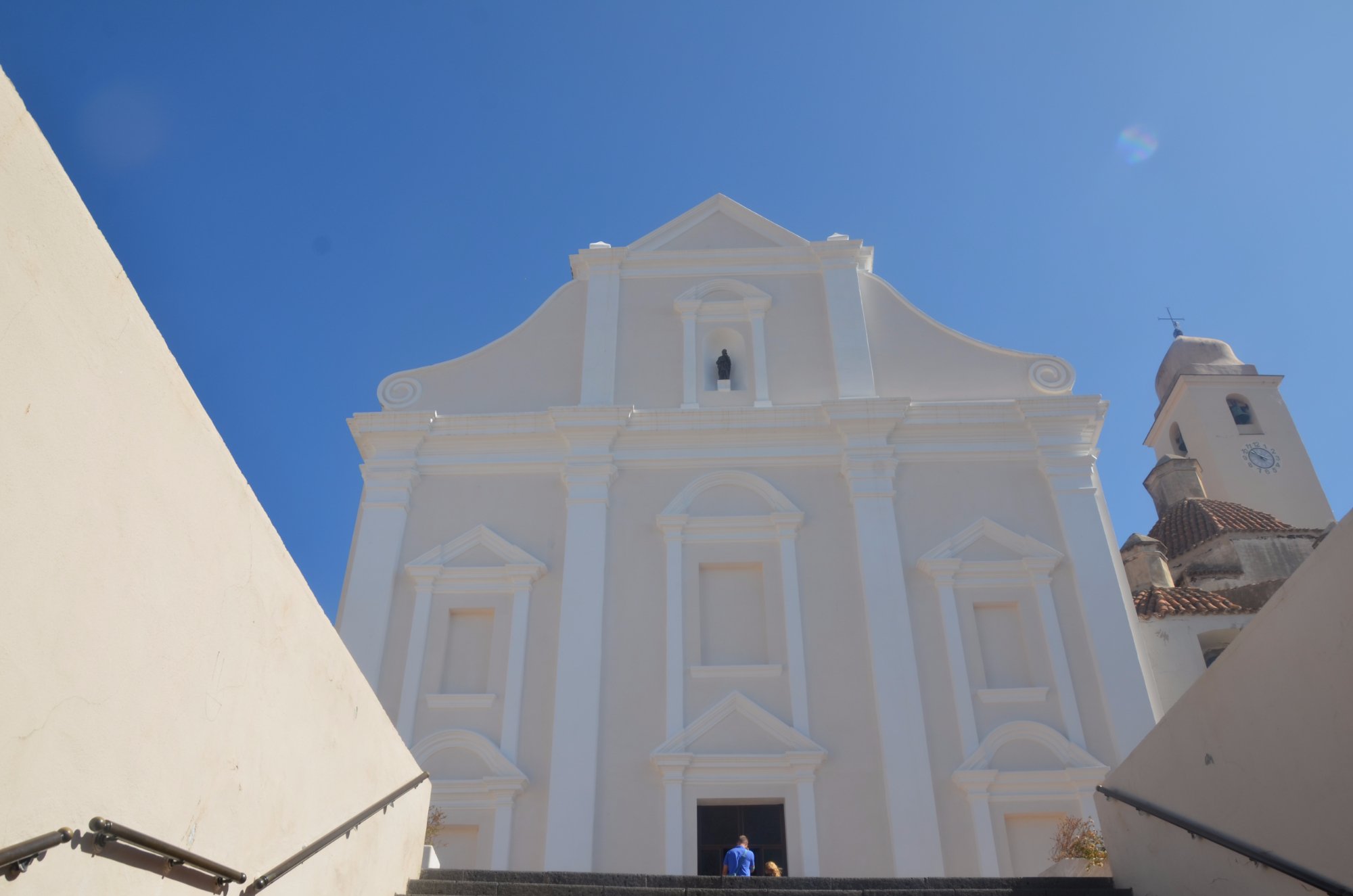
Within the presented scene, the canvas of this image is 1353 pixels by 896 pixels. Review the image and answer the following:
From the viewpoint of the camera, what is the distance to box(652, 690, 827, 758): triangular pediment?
12.4m

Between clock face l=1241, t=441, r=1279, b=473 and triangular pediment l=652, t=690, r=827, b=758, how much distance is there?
86.1 feet

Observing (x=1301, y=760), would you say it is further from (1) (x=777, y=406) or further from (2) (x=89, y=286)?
(1) (x=777, y=406)

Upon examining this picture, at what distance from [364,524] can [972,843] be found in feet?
29.4

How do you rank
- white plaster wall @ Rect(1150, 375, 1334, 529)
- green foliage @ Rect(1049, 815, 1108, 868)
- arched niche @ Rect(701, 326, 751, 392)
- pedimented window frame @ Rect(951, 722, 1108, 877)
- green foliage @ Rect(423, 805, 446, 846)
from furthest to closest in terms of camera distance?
white plaster wall @ Rect(1150, 375, 1334, 529), arched niche @ Rect(701, 326, 751, 392), pedimented window frame @ Rect(951, 722, 1108, 877), green foliage @ Rect(423, 805, 446, 846), green foliage @ Rect(1049, 815, 1108, 868)

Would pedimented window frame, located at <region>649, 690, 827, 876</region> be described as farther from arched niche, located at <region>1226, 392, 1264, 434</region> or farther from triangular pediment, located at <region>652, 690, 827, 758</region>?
arched niche, located at <region>1226, 392, 1264, 434</region>

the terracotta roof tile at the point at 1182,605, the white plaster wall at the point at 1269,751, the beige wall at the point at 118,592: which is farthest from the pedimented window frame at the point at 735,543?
the beige wall at the point at 118,592

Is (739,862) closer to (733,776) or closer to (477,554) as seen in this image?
(733,776)

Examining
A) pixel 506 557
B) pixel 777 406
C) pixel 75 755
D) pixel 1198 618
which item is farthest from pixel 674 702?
pixel 75 755

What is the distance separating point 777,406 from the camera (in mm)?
15047

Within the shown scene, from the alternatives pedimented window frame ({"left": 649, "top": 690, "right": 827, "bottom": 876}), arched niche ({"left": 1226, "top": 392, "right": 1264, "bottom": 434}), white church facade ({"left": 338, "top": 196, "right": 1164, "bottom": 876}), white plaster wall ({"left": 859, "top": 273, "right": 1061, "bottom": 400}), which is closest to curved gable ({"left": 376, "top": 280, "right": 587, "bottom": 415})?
white church facade ({"left": 338, "top": 196, "right": 1164, "bottom": 876})

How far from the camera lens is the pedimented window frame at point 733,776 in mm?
11875

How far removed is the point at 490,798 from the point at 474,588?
2.93 m

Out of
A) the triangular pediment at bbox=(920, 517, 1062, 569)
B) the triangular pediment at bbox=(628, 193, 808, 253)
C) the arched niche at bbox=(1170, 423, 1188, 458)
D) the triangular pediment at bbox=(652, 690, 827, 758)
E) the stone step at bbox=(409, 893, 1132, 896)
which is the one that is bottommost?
the stone step at bbox=(409, 893, 1132, 896)

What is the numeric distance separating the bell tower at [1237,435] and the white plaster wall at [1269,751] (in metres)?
29.1
